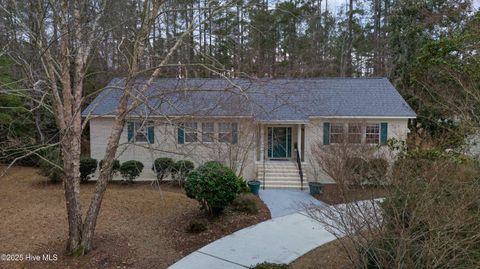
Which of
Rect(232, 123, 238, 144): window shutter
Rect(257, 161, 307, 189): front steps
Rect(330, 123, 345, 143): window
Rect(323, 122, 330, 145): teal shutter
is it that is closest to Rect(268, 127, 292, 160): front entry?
Rect(257, 161, 307, 189): front steps

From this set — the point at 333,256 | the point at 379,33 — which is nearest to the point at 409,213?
the point at 333,256

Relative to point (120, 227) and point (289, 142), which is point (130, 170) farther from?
point (289, 142)

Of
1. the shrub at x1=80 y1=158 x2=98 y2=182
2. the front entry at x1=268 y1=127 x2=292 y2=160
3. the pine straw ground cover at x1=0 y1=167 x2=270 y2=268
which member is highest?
the front entry at x1=268 y1=127 x2=292 y2=160

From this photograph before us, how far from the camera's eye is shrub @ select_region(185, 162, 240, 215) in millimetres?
8023

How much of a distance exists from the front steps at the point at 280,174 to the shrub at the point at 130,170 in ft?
15.9

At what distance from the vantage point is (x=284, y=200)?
36.4 ft

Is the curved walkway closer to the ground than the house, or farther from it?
closer to the ground

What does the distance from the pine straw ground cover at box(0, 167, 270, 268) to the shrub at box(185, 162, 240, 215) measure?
0.54 m

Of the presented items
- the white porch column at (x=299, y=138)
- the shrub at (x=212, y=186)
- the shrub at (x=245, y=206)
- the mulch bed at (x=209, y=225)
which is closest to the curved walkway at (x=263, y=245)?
the mulch bed at (x=209, y=225)

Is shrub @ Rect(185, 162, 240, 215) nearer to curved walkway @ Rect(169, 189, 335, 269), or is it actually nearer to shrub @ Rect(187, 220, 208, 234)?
shrub @ Rect(187, 220, 208, 234)

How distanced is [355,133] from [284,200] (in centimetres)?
419

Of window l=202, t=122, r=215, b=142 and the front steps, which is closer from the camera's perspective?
window l=202, t=122, r=215, b=142

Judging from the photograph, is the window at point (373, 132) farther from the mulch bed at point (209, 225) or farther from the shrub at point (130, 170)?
the shrub at point (130, 170)

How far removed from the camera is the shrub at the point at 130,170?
13.4 m
